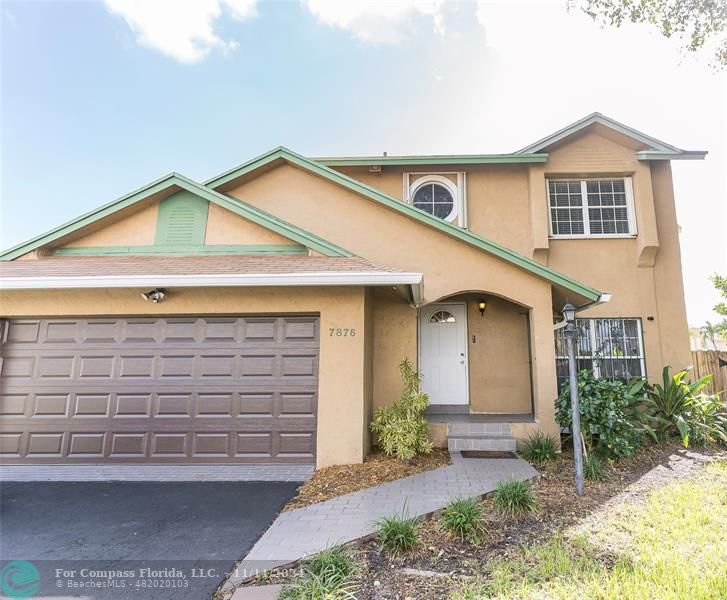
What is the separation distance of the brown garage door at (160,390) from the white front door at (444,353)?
355cm

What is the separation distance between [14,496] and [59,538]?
206cm

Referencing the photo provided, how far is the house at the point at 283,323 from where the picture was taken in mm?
6363

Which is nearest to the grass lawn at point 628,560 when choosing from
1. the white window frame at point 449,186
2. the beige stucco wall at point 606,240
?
the beige stucco wall at point 606,240

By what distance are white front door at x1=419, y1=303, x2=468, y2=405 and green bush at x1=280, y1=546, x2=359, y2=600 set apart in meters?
5.86

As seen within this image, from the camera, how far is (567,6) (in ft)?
25.6

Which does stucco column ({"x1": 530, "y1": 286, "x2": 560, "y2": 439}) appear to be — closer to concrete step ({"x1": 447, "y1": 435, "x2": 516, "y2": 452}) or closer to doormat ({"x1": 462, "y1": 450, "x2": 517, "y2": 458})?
concrete step ({"x1": 447, "y1": 435, "x2": 516, "y2": 452})

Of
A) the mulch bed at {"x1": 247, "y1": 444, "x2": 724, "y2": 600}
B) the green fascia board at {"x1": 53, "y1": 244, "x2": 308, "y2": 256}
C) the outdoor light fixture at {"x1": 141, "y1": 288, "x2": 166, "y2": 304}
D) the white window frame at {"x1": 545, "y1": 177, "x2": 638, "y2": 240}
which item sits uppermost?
the white window frame at {"x1": 545, "y1": 177, "x2": 638, "y2": 240}

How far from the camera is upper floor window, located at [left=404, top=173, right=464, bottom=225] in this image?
32.8 ft

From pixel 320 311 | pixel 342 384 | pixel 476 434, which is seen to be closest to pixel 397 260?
pixel 320 311

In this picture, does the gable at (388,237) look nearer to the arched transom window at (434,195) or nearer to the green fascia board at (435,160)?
the green fascia board at (435,160)

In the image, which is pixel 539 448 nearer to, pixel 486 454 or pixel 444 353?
pixel 486 454

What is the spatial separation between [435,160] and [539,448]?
23.2 feet

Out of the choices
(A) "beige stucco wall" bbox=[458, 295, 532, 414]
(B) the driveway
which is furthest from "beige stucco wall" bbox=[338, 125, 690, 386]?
(B) the driveway

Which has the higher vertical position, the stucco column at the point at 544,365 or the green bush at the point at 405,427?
the stucco column at the point at 544,365
